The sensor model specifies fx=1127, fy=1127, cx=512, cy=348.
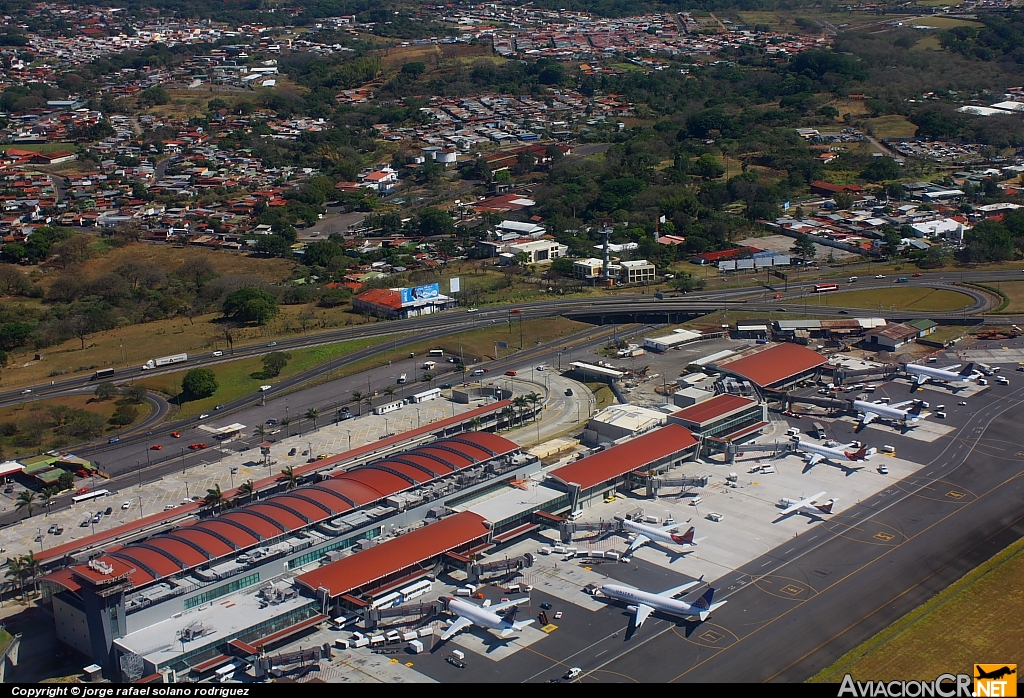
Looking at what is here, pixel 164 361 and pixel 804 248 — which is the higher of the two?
pixel 804 248

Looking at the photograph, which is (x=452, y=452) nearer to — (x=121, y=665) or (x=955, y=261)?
(x=121, y=665)

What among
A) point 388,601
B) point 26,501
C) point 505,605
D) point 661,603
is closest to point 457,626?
point 505,605

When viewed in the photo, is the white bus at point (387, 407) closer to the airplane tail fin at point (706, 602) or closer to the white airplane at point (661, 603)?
the white airplane at point (661, 603)

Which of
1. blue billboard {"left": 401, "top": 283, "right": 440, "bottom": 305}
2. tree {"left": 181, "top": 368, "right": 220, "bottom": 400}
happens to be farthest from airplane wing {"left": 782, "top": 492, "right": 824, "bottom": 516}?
blue billboard {"left": 401, "top": 283, "right": 440, "bottom": 305}

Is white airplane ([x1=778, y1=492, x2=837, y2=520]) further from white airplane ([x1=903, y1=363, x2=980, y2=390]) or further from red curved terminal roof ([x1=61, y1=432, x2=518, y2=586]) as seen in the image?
white airplane ([x1=903, y1=363, x2=980, y2=390])

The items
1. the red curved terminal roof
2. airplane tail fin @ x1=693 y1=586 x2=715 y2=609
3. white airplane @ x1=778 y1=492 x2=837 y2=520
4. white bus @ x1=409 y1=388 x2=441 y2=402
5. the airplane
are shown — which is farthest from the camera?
white bus @ x1=409 y1=388 x2=441 y2=402

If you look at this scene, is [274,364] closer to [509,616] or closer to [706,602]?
[509,616]
